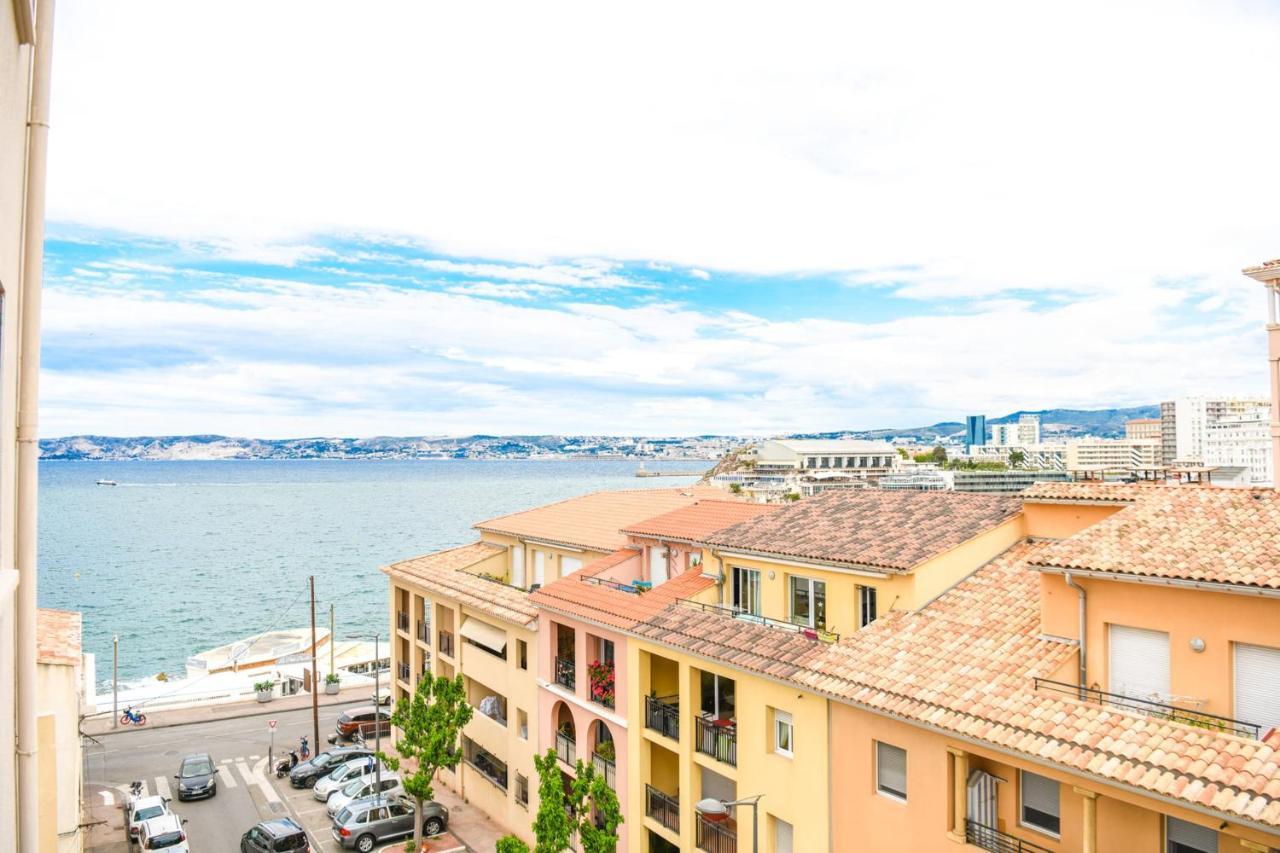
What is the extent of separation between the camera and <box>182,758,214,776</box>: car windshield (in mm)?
41500

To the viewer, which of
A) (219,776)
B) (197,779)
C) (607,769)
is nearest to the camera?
(607,769)

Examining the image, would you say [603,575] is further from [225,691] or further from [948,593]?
[225,691]

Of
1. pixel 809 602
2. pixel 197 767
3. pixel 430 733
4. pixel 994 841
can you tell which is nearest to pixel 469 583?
pixel 430 733

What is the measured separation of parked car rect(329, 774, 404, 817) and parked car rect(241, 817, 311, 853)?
3.59 meters

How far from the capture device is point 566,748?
98.8 ft

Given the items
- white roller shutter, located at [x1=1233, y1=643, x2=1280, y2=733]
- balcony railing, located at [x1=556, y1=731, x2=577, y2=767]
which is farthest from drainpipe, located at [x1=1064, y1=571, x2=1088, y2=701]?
balcony railing, located at [x1=556, y1=731, x2=577, y2=767]

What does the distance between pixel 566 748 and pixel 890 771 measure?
14.8 m

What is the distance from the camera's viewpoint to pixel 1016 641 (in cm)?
1794

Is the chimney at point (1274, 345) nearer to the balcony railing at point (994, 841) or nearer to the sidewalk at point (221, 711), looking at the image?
the balcony railing at point (994, 841)

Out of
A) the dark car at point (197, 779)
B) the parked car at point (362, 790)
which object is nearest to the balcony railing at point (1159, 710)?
the parked car at point (362, 790)

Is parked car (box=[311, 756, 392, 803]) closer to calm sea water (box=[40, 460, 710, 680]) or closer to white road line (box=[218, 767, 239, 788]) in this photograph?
white road line (box=[218, 767, 239, 788])

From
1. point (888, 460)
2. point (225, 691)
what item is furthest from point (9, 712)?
point (888, 460)

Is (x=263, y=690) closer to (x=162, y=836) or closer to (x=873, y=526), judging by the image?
(x=162, y=836)

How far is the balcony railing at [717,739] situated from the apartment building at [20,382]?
17.9 metres
